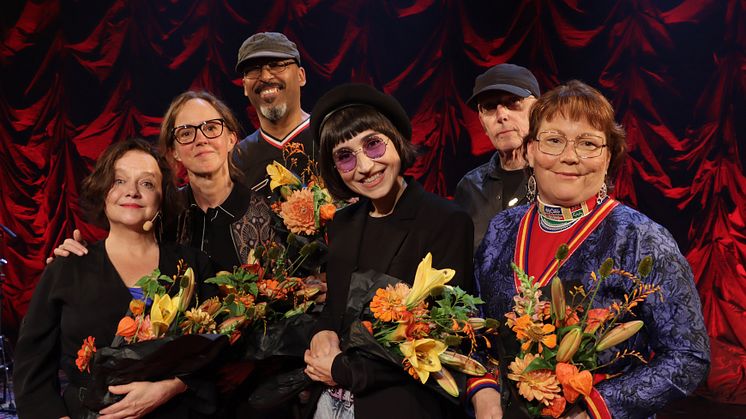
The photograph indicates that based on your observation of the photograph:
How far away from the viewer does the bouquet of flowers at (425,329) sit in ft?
6.15

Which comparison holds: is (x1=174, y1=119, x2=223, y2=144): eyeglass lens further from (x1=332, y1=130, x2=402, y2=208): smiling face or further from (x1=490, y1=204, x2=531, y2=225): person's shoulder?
(x1=490, y1=204, x2=531, y2=225): person's shoulder

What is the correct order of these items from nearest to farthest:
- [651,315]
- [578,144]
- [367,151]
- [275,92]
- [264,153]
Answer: [651,315] < [578,144] < [367,151] < [264,153] < [275,92]

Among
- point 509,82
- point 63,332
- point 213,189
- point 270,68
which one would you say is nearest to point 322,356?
point 63,332

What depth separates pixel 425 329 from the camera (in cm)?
190

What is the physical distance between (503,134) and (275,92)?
1186mm

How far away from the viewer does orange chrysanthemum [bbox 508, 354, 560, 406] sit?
5.57 feet

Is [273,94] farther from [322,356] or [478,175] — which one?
[322,356]

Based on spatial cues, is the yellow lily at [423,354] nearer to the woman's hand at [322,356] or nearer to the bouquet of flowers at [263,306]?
the woman's hand at [322,356]

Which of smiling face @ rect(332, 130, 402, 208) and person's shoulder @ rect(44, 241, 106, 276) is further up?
smiling face @ rect(332, 130, 402, 208)

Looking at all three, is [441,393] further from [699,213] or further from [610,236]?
[699,213]

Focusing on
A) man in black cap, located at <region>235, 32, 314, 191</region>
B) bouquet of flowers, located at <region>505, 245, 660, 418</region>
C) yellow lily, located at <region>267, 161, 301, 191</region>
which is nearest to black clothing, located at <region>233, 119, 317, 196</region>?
man in black cap, located at <region>235, 32, 314, 191</region>

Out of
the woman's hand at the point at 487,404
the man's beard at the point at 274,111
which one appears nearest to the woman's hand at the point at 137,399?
the woman's hand at the point at 487,404

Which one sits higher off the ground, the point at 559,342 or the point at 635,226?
the point at 635,226

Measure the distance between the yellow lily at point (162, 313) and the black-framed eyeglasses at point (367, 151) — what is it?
2.06 feet
